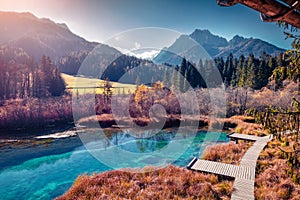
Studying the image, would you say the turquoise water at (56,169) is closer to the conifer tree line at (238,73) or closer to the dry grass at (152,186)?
the dry grass at (152,186)

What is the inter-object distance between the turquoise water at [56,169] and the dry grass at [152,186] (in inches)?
96.8

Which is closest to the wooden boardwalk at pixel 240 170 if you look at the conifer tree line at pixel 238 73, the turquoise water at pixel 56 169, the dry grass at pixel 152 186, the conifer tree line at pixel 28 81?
the dry grass at pixel 152 186

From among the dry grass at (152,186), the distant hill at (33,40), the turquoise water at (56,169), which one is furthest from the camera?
the distant hill at (33,40)

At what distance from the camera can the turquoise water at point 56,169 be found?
10727 mm

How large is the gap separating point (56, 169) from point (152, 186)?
8149 millimetres

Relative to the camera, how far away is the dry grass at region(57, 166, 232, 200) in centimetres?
792

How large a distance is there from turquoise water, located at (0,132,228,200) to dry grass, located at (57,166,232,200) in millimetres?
2458

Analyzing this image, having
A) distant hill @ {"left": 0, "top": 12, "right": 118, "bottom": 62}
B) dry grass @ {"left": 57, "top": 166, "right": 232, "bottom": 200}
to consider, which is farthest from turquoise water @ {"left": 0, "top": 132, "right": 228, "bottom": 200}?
distant hill @ {"left": 0, "top": 12, "right": 118, "bottom": 62}

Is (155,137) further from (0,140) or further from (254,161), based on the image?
(0,140)

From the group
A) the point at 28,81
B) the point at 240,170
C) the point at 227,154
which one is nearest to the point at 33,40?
the point at 28,81

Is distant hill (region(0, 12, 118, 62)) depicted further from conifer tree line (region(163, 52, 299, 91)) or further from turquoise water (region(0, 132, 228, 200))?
turquoise water (region(0, 132, 228, 200))

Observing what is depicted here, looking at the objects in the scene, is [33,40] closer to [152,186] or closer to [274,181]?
[152,186]

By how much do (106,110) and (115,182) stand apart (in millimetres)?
28472

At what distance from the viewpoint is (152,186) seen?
8758mm
